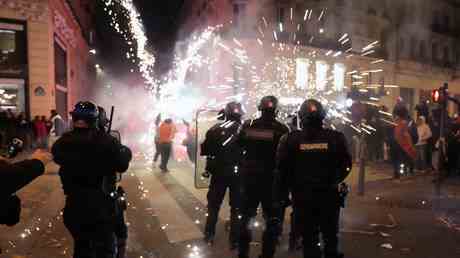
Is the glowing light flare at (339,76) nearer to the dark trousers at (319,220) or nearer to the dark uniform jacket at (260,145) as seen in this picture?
the dark uniform jacket at (260,145)

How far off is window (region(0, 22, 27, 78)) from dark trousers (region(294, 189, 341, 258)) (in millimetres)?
16368

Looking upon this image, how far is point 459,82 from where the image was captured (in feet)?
95.3

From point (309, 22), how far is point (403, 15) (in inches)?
261

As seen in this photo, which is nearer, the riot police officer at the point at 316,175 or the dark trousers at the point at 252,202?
the riot police officer at the point at 316,175

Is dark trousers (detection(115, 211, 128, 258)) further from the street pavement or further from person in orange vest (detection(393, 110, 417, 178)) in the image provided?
person in orange vest (detection(393, 110, 417, 178))

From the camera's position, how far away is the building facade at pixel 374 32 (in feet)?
64.8

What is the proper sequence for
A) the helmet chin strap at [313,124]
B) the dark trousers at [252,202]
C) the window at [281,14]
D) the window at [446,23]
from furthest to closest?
the window at [281,14] < the window at [446,23] < the dark trousers at [252,202] < the helmet chin strap at [313,124]

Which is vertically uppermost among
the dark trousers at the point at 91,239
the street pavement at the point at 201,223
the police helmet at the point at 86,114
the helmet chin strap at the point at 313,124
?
the police helmet at the point at 86,114

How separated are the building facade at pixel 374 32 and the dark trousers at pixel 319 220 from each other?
1523 centimetres

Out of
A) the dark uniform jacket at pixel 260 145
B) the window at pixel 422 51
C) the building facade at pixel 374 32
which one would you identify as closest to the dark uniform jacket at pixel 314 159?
the dark uniform jacket at pixel 260 145

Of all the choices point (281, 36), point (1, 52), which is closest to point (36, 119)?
point (1, 52)

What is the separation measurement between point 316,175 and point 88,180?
1.83 meters

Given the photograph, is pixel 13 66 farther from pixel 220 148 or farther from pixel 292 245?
pixel 292 245

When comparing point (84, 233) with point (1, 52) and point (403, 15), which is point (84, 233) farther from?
point (403, 15)
